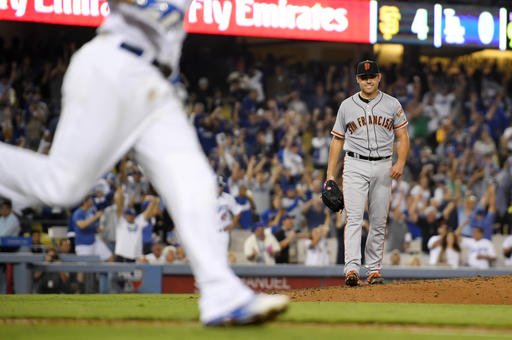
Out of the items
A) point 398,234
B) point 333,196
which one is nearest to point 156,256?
point 398,234

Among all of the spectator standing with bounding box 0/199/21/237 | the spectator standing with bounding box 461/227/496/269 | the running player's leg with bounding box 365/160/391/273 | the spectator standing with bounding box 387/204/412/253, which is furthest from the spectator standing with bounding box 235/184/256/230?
the running player's leg with bounding box 365/160/391/273

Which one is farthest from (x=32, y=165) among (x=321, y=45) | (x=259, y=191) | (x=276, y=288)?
(x=321, y=45)

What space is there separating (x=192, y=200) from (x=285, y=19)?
543 inches

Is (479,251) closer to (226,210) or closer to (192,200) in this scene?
(226,210)

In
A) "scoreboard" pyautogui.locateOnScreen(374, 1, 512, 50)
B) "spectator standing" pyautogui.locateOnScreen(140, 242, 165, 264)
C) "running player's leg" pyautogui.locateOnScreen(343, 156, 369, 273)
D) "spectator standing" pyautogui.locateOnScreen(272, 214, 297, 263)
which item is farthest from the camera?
"scoreboard" pyautogui.locateOnScreen(374, 1, 512, 50)

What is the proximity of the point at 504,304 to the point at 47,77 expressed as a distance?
13.2 metres

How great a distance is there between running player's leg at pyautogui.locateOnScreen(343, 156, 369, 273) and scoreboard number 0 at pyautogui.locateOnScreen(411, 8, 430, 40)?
9.96m

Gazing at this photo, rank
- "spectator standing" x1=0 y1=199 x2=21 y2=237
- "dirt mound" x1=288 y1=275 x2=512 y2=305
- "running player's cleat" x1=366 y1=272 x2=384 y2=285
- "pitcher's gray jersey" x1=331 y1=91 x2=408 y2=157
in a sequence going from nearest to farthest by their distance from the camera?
1. "dirt mound" x1=288 y1=275 x2=512 y2=305
2. "pitcher's gray jersey" x1=331 y1=91 x2=408 y2=157
3. "running player's cleat" x1=366 y1=272 x2=384 y2=285
4. "spectator standing" x1=0 y1=199 x2=21 y2=237

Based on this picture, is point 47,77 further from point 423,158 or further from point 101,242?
point 423,158

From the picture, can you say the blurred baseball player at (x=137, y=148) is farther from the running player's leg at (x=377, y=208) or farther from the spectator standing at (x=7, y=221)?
the spectator standing at (x=7, y=221)

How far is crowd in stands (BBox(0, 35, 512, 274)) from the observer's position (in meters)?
16.1

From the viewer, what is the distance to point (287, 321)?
18.5ft

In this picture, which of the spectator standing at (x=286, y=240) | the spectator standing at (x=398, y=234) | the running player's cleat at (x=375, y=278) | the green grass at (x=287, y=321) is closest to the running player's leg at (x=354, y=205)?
the running player's cleat at (x=375, y=278)

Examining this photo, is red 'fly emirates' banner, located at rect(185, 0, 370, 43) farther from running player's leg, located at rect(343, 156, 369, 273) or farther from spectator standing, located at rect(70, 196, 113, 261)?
running player's leg, located at rect(343, 156, 369, 273)
